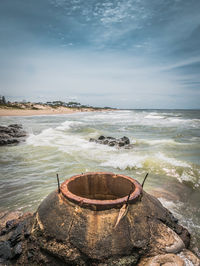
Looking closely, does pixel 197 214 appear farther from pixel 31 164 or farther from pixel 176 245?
pixel 31 164

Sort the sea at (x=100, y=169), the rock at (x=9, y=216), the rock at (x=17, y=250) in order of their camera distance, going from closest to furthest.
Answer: the rock at (x=17, y=250)
the rock at (x=9, y=216)
the sea at (x=100, y=169)

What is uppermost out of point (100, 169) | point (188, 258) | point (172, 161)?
point (188, 258)

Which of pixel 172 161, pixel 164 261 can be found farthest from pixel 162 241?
pixel 172 161

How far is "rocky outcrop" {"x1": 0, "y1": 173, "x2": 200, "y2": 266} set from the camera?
1924 mm

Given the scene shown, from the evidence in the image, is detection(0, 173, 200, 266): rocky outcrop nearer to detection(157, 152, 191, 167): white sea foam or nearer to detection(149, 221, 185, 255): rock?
detection(149, 221, 185, 255): rock

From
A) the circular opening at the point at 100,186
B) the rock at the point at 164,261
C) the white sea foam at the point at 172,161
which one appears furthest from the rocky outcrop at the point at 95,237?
the white sea foam at the point at 172,161

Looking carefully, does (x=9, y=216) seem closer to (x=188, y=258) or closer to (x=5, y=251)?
(x=5, y=251)

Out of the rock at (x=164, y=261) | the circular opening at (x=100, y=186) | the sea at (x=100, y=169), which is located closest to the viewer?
the rock at (x=164, y=261)

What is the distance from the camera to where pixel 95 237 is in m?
1.96

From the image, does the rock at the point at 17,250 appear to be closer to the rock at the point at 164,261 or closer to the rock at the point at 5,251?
the rock at the point at 5,251

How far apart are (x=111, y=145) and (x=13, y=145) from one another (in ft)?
19.9

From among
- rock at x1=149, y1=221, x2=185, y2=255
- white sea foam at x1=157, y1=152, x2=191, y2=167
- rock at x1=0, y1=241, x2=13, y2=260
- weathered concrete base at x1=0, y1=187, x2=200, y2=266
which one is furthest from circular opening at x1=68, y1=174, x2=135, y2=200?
white sea foam at x1=157, y1=152, x2=191, y2=167

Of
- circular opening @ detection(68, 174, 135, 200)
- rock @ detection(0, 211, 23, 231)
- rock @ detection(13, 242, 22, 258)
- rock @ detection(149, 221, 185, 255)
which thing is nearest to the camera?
rock @ detection(149, 221, 185, 255)

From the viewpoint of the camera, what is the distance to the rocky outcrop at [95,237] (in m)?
1.92
